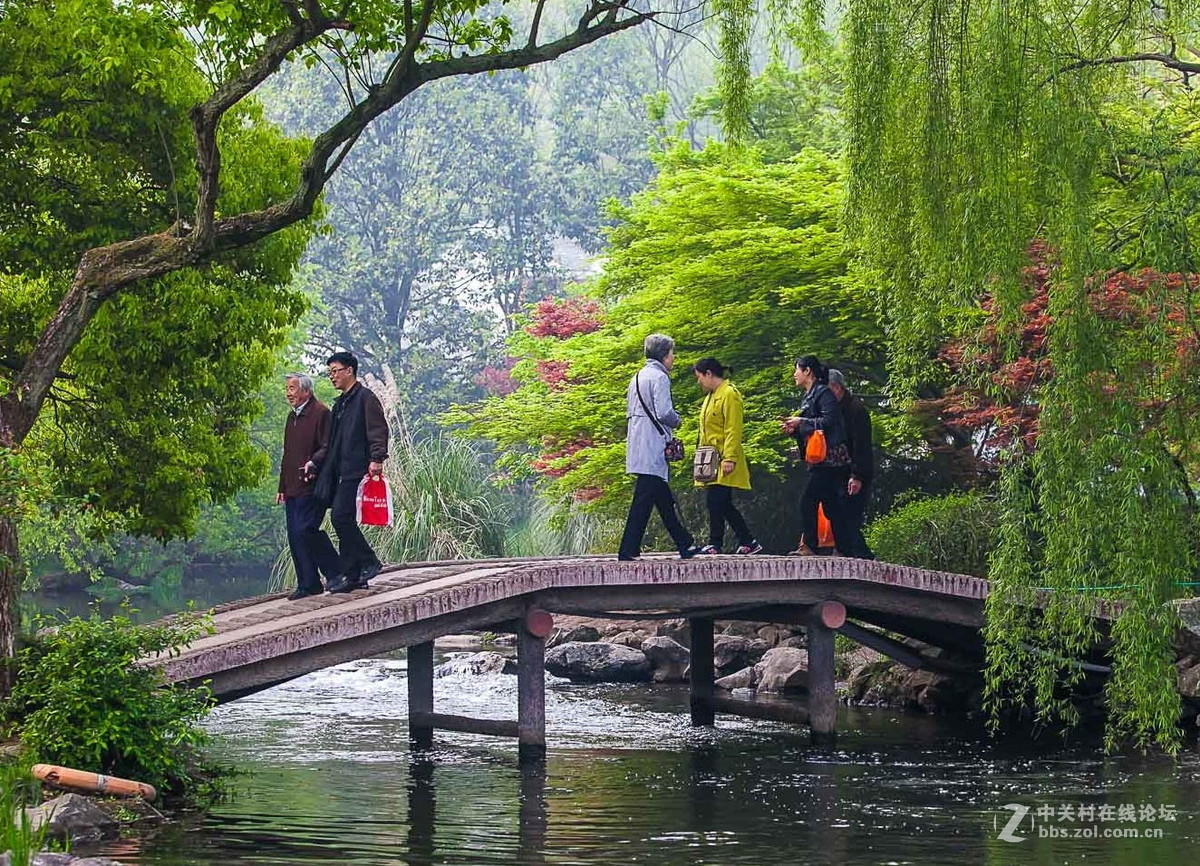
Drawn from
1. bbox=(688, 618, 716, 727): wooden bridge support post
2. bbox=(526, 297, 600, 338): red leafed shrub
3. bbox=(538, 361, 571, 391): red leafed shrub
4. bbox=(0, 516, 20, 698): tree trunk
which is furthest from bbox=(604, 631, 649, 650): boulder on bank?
bbox=(0, 516, 20, 698): tree trunk

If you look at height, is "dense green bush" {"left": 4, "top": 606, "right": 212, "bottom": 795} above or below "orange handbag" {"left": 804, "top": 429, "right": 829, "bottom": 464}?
below

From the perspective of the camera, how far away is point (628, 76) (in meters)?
57.9

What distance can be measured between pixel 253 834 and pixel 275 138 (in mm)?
6905

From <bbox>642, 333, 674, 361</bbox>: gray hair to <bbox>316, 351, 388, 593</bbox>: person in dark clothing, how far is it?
204 cm

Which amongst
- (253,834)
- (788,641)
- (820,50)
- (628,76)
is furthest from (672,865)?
(628,76)

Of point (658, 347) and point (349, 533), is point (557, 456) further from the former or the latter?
point (349, 533)

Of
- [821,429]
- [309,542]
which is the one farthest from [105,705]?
[821,429]

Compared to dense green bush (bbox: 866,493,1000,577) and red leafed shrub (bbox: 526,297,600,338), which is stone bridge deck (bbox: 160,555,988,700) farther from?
red leafed shrub (bbox: 526,297,600,338)

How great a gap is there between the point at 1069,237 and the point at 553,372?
616 inches

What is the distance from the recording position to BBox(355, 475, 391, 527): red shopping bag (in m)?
12.6

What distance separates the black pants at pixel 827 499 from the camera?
1456cm

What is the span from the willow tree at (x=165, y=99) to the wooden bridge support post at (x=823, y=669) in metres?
5.31

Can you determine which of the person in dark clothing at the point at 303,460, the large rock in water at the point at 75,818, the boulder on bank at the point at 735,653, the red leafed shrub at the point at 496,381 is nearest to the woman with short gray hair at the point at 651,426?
the person in dark clothing at the point at 303,460

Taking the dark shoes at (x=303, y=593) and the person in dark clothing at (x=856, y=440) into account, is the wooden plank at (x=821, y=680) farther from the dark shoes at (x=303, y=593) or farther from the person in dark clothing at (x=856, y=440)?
the dark shoes at (x=303, y=593)
